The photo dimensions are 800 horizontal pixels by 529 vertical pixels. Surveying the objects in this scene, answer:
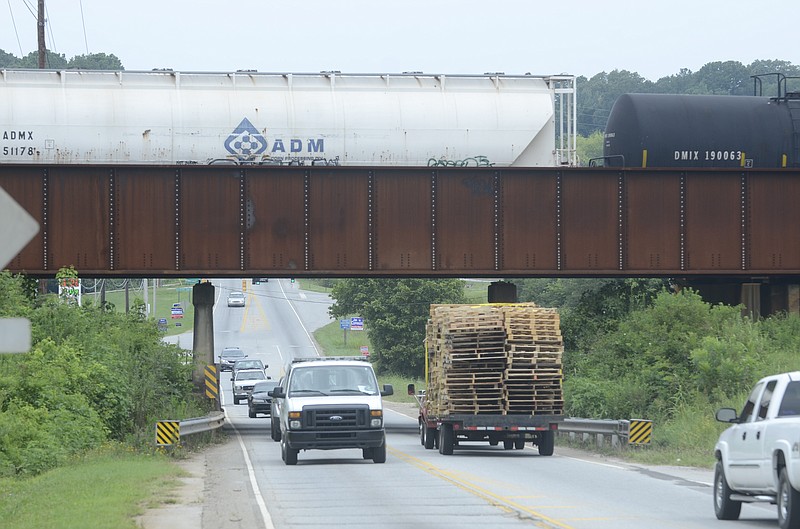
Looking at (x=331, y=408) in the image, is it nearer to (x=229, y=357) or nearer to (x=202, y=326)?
(x=202, y=326)

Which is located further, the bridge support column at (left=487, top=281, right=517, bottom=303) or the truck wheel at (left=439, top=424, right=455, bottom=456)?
the bridge support column at (left=487, top=281, right=517, bottom=303)

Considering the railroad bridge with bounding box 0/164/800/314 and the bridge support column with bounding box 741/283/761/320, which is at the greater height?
the railroad bridge with bounding box 0/164/800/314

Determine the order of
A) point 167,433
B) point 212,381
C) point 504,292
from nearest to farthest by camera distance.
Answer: point 167,433, point 212,381, point 504,292

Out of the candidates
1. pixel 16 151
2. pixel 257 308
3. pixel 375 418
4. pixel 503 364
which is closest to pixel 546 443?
pixel 503 364

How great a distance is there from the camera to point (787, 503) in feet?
44.8

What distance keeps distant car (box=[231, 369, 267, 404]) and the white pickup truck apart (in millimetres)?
46403

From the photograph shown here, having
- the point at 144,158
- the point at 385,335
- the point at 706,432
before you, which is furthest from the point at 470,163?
the point at 385,335

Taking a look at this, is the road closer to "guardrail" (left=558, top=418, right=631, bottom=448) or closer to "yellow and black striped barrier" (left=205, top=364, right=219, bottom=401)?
"guardrail" (left=558, top=418, right=631, bottom=448)

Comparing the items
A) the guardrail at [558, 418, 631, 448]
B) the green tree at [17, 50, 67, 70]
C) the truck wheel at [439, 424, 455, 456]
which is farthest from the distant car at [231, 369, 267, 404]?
the green tree at [17, 50, 67, 70]

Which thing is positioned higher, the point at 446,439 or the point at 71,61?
the point at 71,61

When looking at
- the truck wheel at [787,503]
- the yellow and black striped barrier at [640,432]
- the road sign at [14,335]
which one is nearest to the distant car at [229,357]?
the yellow and black striped barrier at [640,432]

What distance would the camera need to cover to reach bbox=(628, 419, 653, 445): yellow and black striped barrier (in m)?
29.1

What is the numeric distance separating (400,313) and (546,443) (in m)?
57.1

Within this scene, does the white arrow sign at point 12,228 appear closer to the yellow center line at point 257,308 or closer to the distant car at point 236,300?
the yellow center line at point 257,308
